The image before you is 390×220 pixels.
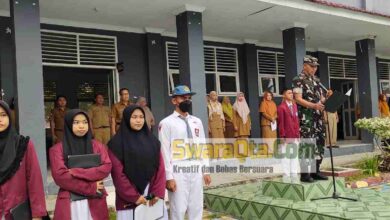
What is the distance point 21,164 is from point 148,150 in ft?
3.34

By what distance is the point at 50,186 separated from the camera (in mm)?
6133

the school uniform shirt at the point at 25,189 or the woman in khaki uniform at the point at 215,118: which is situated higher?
Answer: the woman in khaki uniform at the point at 215,118

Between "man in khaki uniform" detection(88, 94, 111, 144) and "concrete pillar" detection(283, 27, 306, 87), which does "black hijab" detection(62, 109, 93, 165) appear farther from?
"concrete pillar" detection(283, 27, 306, 87)

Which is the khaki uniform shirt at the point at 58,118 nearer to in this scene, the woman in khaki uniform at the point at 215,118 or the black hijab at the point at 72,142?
the woman in khaki uniform at the point at 215,118

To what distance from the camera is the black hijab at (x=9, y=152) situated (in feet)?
9.25

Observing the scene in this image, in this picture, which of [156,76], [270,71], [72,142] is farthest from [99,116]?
[270,71]

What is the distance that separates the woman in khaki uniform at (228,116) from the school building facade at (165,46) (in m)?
0.83

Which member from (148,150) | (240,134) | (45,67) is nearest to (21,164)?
(148,150)

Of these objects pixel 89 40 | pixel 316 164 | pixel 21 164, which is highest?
pixel 89 40

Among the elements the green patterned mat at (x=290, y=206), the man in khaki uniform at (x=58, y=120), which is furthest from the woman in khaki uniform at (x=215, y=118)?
the man in khaki uniform at (x=58, y=120)

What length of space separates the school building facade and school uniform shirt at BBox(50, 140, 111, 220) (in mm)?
3089

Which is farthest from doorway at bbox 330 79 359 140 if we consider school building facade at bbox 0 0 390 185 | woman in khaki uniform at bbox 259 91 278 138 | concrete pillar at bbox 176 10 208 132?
concrete pillar at bbox 176 10 208 132

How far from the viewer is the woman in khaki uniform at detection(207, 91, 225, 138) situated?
29.0 feet

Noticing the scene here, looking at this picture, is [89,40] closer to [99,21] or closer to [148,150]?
[99,21]
